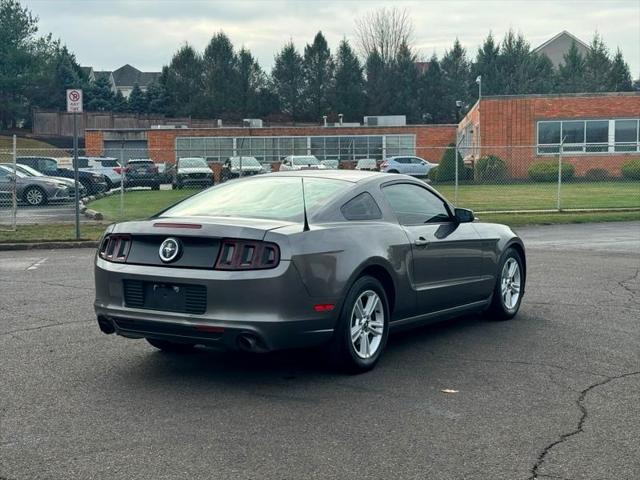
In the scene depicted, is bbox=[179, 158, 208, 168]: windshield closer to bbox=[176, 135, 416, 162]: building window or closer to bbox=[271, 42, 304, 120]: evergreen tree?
bbox=[176, 135, 416, 162]: building window

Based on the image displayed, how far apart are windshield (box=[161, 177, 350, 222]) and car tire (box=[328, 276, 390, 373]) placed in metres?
0.68

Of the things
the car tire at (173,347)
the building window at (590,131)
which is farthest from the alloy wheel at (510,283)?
the building window at (590,131)

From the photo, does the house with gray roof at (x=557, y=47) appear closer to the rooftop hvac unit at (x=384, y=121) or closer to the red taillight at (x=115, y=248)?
the rooftop hvac unit at (x=384, y=121)

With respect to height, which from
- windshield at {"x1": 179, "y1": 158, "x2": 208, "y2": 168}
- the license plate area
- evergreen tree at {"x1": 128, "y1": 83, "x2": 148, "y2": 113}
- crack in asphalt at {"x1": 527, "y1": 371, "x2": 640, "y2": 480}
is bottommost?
crack in asphalt at {"x1": 527, "y1": 371, "x2": 640, "y2": 480}

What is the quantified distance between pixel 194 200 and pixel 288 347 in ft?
5.95

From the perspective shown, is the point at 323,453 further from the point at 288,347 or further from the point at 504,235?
the point at 504,235

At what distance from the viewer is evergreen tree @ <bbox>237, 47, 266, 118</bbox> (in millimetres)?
85438

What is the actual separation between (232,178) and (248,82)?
233 ft

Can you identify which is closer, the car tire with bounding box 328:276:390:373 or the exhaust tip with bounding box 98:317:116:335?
the car tire with bounding box 328:276:390:373

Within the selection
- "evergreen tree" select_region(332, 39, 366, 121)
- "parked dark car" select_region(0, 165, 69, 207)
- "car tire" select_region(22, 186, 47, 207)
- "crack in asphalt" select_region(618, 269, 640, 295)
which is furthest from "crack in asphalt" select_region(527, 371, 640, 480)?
"evergreen tree" select_region(332, 39, 366, 121)

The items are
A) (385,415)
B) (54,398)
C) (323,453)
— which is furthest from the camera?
(54,398)

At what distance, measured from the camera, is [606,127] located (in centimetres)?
4569

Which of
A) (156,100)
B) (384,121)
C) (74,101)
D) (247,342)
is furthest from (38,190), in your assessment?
(156,100)

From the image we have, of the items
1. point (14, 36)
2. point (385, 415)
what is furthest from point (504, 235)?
point (14, 36)
